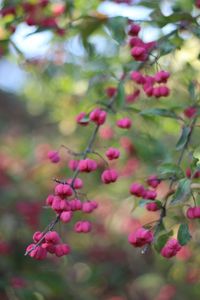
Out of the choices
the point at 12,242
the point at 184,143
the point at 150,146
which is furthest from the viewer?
the point at 12,242

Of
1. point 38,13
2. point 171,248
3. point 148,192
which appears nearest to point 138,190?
A: point 148,192

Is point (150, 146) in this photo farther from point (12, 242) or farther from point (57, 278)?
point (12, 242)

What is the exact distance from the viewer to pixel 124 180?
389cm

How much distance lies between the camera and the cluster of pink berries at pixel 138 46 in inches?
91.1

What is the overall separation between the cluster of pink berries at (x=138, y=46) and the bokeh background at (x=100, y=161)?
6cm

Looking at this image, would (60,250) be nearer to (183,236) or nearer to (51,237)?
(51,237)

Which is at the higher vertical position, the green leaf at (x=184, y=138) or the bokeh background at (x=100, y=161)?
the green leaf at (x=184, y=138)

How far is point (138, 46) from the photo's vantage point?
2391 millimetres

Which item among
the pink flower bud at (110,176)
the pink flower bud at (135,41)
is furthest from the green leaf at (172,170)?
the pink flower bud at (135,41)

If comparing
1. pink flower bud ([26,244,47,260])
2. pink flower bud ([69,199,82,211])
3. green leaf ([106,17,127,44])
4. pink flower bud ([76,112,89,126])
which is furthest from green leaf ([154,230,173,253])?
green leaf ([106,17,127,44])

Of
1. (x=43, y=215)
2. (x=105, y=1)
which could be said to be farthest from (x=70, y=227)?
(x=105, y=1)

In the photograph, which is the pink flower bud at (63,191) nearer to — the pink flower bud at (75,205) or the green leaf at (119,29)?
the pink flower bud at (75,205)

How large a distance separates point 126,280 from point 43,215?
1.27 m

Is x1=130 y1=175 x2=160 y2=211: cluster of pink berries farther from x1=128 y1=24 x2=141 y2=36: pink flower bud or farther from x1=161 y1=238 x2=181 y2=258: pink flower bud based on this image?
x1=128 y1=24 x2=141 y2=36: pink flower bud
